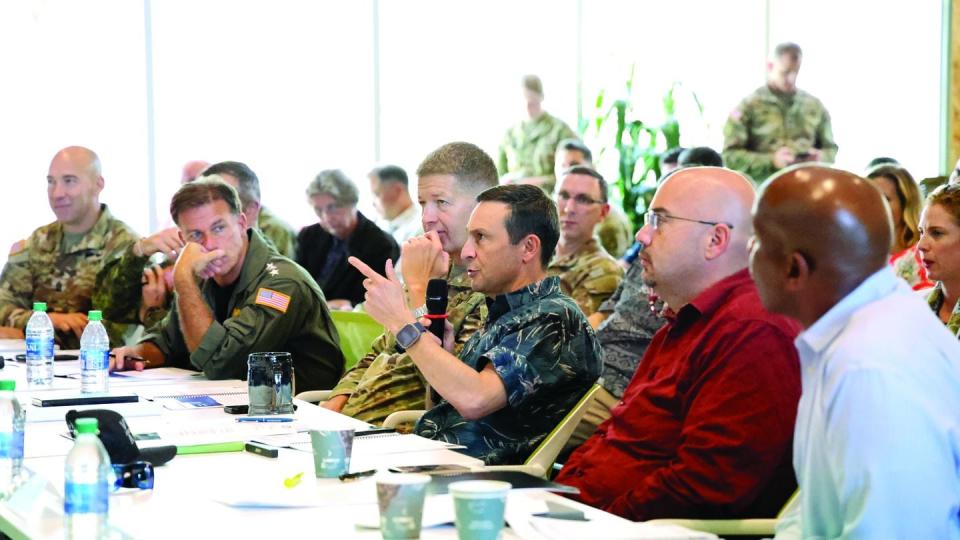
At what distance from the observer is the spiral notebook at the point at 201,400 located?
3.44 metres

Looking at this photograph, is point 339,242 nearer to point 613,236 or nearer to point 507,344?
point 613,236

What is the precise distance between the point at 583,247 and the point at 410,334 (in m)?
2.81

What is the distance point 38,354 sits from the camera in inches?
155

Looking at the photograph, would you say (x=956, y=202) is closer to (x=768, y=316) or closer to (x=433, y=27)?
(x=768, y=316)

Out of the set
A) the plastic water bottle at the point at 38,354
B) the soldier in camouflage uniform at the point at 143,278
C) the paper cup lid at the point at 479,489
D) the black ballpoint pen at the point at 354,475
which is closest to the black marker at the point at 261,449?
the black ballpoint pen at the point at 354,475

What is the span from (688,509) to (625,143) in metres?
7.84

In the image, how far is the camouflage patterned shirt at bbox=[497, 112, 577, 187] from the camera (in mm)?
9469

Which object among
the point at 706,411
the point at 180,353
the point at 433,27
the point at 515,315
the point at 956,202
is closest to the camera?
the point at 706,411

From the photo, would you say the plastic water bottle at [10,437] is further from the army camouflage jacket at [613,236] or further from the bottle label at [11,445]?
the army camouflage jacket at [613,236]

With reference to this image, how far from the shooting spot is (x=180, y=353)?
463 cm

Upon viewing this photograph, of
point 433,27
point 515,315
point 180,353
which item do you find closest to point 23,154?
point 433,27

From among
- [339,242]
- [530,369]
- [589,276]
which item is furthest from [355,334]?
[339,242]

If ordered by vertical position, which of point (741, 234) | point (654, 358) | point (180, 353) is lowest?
point (180, 353)

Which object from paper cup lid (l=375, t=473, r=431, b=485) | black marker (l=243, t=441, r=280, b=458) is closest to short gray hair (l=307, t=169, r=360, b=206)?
black marker (l=243, t=441, r=280, b=458)
